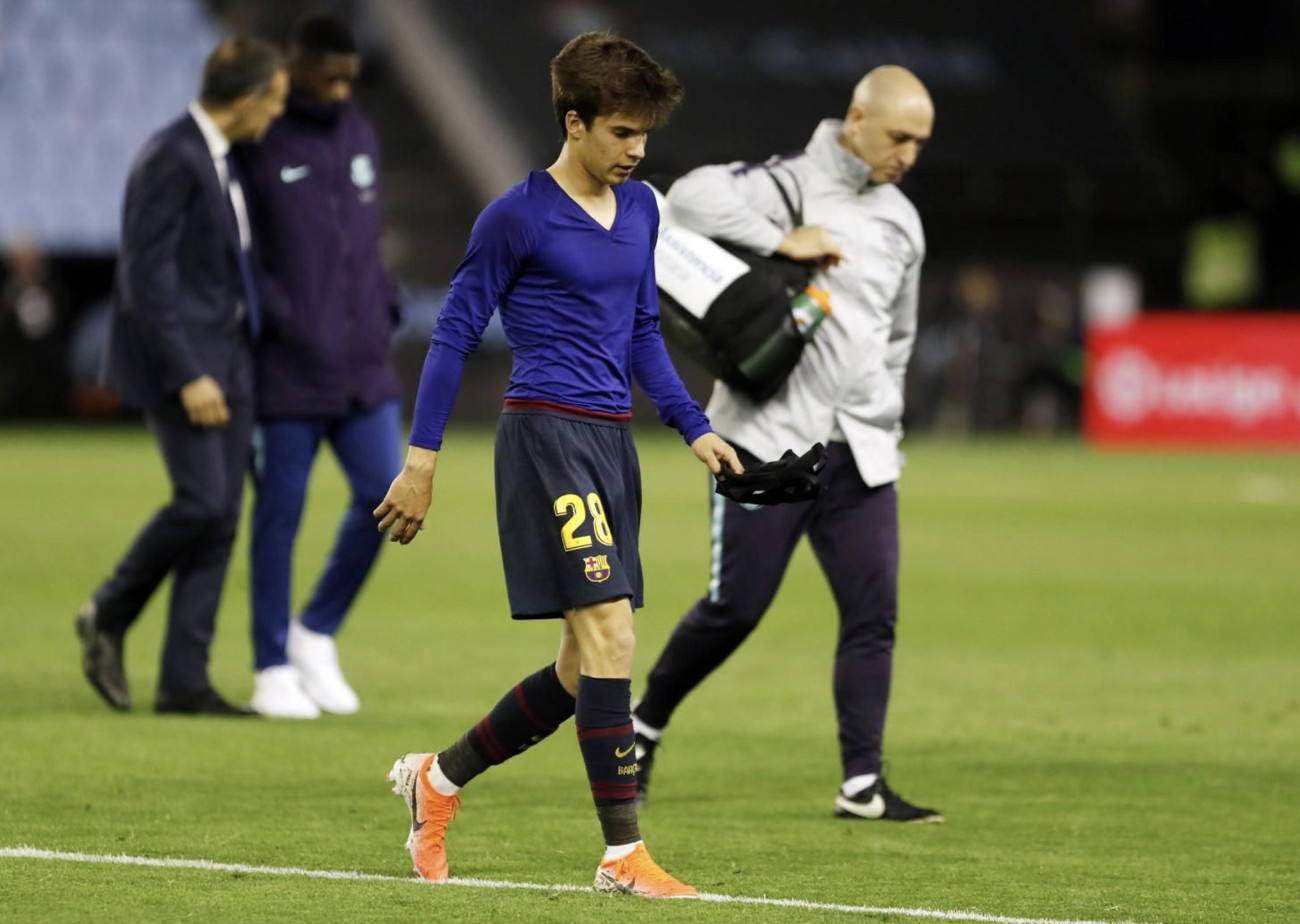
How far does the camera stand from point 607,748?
569cm

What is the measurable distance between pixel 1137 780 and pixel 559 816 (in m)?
2.06

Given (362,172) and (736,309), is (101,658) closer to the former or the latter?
(362,172)

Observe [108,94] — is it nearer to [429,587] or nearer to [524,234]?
[429,587]

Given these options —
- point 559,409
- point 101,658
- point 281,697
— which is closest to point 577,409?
point 559,409

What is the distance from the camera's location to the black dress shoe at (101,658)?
340 inches

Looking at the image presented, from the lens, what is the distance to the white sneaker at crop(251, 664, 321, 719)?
8.73 metres

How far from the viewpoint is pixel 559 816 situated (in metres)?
6.91

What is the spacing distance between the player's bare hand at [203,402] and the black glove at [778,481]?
3.09 m

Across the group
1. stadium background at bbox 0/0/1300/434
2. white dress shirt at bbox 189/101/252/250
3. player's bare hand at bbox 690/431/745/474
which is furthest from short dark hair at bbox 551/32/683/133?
stadium background at bbox 0/0/1300/434

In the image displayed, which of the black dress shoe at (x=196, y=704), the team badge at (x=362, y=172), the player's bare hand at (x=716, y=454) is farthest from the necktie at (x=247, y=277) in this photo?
the player's bare hand at (x=716, y=454)

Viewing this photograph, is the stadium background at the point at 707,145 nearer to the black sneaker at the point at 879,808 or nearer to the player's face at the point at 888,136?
the player's face at the point at 888,136

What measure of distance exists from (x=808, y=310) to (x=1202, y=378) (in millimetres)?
21891

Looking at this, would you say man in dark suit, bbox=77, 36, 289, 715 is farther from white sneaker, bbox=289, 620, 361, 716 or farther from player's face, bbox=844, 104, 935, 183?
player's face, bbox=844, 104, 935, 183

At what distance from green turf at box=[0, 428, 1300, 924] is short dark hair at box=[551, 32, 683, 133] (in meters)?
1.86
